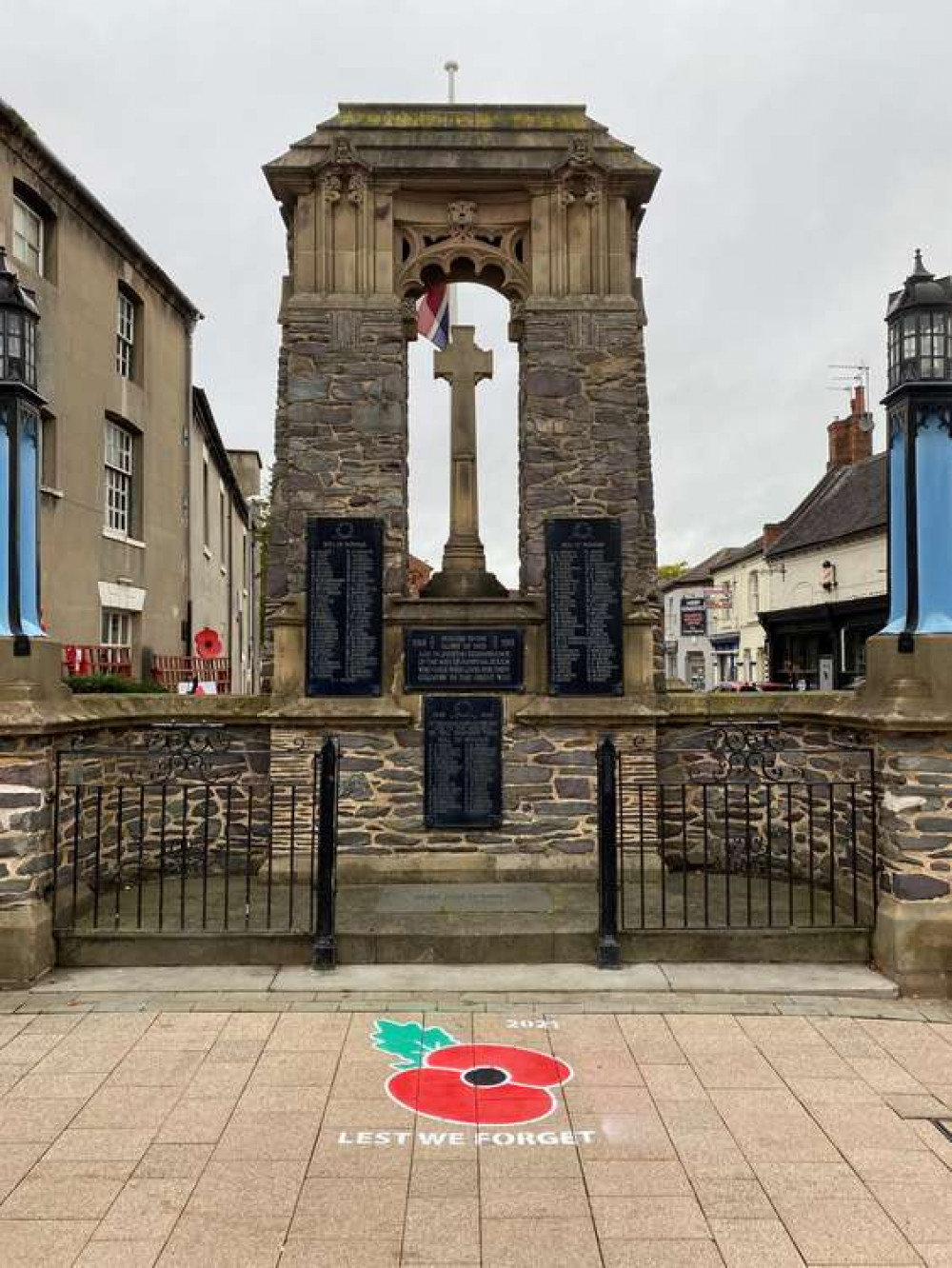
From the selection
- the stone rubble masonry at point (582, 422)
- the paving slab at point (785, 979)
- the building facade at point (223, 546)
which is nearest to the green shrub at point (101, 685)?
the stone rubble masonry at point (582, 422)

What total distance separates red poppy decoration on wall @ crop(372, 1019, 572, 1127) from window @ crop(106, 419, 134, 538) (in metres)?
14.9

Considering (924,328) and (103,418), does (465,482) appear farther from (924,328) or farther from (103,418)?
(103,418)

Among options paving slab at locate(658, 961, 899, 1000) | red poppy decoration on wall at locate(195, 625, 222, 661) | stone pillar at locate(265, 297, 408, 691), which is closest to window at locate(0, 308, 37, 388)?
stone pillar at locate(265, 297, 408, 691)

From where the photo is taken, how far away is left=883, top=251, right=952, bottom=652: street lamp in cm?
676

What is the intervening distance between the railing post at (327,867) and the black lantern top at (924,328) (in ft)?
17.2

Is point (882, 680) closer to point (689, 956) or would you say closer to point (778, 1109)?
point (689, 956)

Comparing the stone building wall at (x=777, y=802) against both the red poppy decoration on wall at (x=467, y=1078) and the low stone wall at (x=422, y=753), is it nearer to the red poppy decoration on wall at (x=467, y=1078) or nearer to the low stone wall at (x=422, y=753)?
the low stone wall at (x=422, y=753)

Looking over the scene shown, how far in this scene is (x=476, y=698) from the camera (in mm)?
9117

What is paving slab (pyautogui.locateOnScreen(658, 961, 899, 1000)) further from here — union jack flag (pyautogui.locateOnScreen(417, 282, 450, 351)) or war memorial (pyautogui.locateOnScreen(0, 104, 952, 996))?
union jack flag (pyautogui.locateOnScreen(417, 282, 450, 351))

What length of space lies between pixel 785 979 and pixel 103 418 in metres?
16.1

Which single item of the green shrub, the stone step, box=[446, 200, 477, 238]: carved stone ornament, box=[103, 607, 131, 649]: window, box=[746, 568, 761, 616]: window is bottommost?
the stone step

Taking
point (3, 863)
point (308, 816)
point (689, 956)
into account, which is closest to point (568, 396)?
point (308, 816)

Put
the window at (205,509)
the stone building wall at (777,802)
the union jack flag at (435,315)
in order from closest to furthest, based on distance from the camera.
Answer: the stone building wall at (777,802) → the union jack flag at (435,315) → the window at (205,509)

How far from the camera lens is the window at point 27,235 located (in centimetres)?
1523
